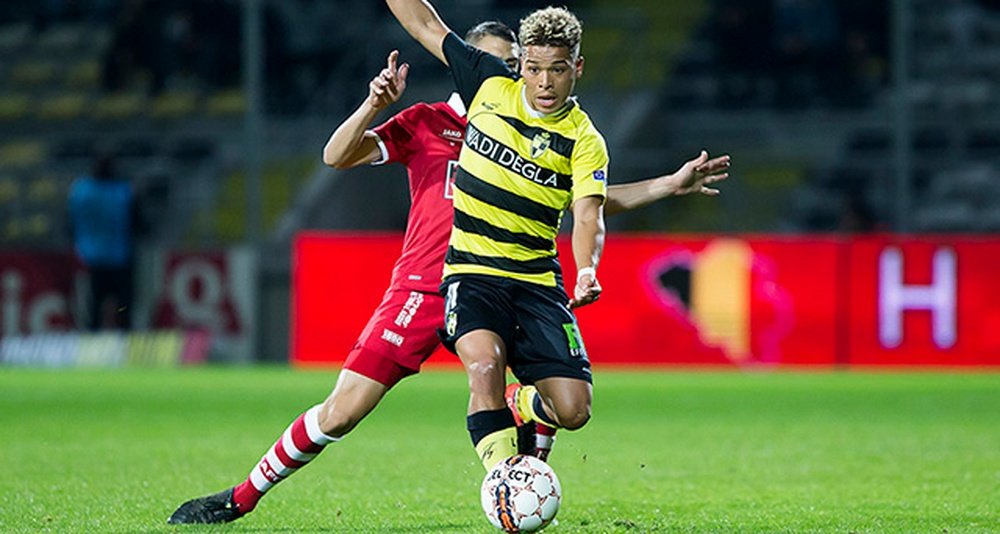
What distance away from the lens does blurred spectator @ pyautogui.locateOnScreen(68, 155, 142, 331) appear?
1777 cm

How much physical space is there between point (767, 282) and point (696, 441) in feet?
21.6

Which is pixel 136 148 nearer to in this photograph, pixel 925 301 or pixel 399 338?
pixel 925 301

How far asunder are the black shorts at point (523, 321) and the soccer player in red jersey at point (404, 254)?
17.0 inches

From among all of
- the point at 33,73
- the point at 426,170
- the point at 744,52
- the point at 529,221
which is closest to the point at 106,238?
the point at 33,73

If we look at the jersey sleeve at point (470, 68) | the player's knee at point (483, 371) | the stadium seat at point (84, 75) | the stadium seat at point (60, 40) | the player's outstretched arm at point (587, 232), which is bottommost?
the player's knee at point (483, 371)

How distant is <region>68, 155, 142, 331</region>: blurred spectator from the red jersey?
1118cm

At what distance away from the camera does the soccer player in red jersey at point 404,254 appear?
21.1ft

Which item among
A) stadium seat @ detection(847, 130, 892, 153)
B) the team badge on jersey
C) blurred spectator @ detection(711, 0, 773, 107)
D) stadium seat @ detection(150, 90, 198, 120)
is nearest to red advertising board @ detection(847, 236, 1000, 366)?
stadium seat @ detection(847, 130, 892, 153)

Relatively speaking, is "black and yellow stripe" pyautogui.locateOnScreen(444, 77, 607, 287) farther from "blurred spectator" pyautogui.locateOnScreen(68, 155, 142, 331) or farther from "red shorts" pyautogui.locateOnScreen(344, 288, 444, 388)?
"blurred spectator" pyautogui.locateOnScreen(68, 155, 142, 331)

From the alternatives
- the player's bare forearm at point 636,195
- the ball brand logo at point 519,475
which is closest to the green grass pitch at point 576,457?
the ball brand logo at point 519,475

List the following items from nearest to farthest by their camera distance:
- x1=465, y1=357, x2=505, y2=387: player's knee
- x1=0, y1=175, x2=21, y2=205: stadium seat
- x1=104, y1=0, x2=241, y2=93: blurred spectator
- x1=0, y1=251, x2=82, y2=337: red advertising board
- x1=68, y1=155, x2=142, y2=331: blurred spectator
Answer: x1=465, y1=357, x2=505, y2=387: player's knee, x1=0, y1=251, x2=82, y2=337: red advertising board, x1=68, y1=155, x2=142, y2=331: blurred spectator, x1=0, y1=175, x2=21, y2=205: stadium seat, x1=104, y1=0, x2=241, y2=93: blurred spectator

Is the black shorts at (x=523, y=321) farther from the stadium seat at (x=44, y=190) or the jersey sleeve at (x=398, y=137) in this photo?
the stadium seat at (x=44, y=190)

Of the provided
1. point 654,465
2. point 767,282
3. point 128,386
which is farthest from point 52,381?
point 654,465

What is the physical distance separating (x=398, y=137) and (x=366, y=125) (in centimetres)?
47
